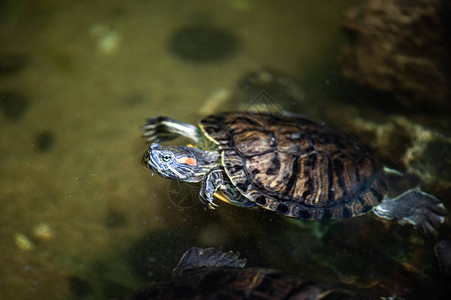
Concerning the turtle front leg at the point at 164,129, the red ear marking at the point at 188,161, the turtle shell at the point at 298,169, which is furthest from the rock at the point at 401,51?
the red ear marking at the point at 188,161

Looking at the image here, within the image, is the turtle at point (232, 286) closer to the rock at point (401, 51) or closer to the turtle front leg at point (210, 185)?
the turtle front leg at point (210, 185)

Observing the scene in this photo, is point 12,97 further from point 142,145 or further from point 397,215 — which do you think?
point 397,215

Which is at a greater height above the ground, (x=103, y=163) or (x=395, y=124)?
(x=395, y=124)

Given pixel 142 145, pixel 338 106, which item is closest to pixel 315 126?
pixel 338 106

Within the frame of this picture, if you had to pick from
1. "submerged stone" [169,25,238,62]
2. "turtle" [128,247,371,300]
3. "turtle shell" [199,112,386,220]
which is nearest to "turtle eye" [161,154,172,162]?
"turtle shell" [199,112,386,220]

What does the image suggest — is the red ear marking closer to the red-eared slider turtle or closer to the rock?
the red-eared slider turtle

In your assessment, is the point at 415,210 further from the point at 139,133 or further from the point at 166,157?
the point at 139,133

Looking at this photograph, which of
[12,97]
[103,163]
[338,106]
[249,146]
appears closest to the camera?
[249,146]
